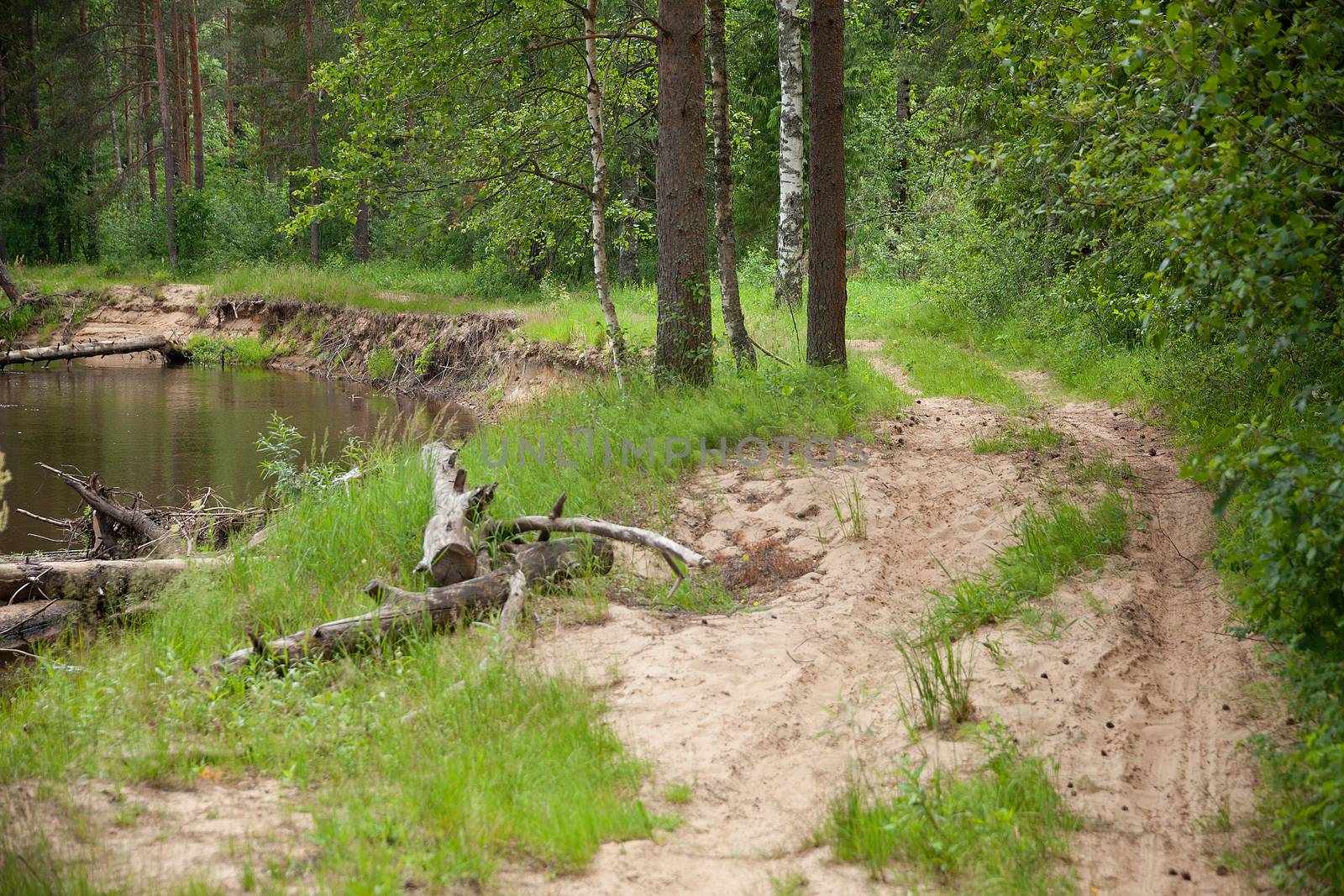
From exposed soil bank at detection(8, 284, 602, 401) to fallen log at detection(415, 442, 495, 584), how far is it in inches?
379

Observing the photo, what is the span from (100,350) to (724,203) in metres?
20.2

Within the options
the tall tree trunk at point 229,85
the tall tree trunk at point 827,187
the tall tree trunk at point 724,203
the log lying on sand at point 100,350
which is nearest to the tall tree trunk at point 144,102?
the tall tree trunk at point 229,85

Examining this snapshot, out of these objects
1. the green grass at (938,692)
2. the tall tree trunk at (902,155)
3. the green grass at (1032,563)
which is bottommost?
the green grass at (938,692)

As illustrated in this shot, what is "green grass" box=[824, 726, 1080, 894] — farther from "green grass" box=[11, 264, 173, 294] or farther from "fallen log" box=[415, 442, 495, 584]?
"green grass" box=[11, 264, 173, 294]

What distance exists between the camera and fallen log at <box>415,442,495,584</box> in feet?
21.3

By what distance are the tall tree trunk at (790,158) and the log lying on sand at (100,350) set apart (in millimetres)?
18170

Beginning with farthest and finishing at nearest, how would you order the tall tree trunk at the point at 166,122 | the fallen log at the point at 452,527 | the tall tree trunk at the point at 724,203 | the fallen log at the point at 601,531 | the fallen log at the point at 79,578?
the tall tree trunk at the point at 166,122
the tall tree trunk at the point at 724,203
the fallen log at the point at 79,578
the fallen log at the point at 601,531
the fallen log at the point at 452,527

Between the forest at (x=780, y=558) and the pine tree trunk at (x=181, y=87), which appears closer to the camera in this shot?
the forest at (x=780, y=558)

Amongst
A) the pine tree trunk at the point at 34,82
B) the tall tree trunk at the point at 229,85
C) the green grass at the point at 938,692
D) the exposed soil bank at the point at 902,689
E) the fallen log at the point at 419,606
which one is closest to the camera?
the exposed soil bank at the point at 902,689

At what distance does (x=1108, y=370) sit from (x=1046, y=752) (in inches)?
336

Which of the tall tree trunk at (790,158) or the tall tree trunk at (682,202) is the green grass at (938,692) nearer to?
the tall tree trunk at (682,202)

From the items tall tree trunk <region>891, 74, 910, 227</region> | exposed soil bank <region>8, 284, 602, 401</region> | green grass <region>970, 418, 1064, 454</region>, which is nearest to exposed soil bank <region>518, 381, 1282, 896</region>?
green grass <region>970, 418, 1064, 454</region>

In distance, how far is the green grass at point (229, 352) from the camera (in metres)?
26.9

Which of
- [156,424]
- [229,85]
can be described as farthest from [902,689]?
[229,85]
